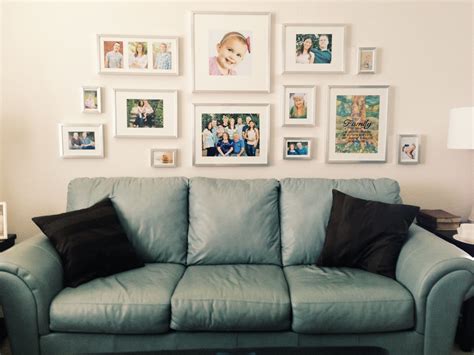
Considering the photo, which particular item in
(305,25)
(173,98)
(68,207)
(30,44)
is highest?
(305,25)

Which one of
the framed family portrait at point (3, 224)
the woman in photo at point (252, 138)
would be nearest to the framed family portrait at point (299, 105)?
the woman in photo at point (252, 138)

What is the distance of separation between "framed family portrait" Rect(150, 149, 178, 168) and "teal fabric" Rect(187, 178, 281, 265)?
1.21 ft

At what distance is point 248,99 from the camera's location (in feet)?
8.70

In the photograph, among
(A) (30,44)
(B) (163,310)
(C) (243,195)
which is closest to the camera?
(B) (163,310)

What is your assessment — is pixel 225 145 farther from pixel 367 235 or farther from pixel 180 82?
pixel 367 235

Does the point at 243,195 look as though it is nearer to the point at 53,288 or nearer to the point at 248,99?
the point at 248,99

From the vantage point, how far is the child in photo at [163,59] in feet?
8.50

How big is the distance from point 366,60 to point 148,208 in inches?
70.8

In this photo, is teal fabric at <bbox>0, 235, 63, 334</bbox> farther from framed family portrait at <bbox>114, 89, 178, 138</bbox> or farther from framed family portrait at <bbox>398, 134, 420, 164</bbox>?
framed family portrait at <bbox>398, 134, 420, 164</bbox>

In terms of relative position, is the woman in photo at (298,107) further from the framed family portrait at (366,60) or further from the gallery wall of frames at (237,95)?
the framed family portrait at (366,60)

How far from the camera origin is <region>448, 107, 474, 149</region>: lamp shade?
2307 mm

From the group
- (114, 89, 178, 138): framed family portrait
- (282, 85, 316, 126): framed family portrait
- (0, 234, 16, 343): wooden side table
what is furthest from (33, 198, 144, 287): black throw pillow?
(282, 85, 316, 126): framed family portrait

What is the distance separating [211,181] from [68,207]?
0.92 meters

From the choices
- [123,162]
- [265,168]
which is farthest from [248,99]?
[123,162]
